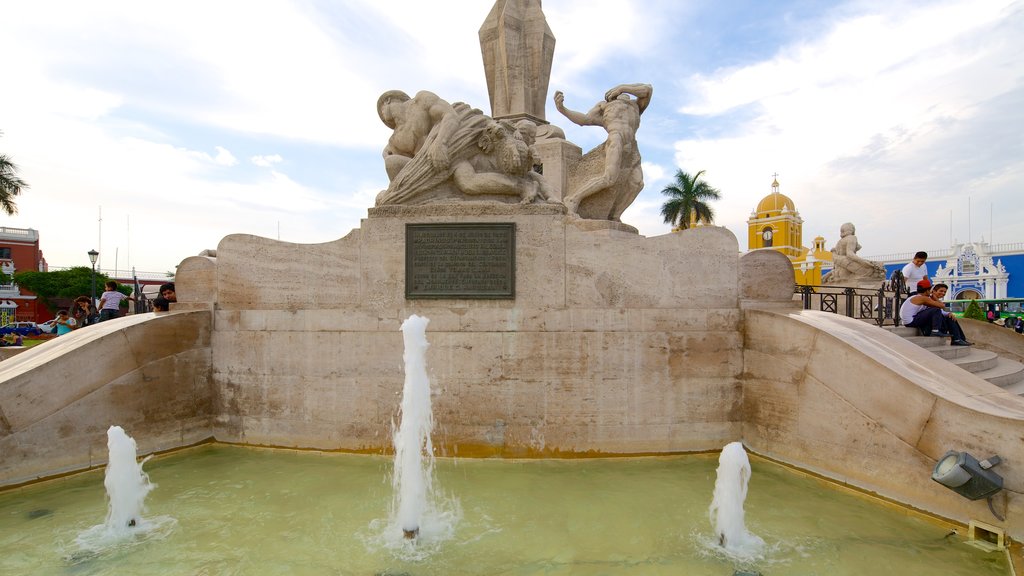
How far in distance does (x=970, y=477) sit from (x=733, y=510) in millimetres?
1501

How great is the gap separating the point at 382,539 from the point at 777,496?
3195 mm

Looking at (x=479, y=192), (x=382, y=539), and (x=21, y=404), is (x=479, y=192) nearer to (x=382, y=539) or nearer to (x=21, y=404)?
(x=382, y=539)

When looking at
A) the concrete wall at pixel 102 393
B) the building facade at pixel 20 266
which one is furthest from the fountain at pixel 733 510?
the building facade at pixel 20 266

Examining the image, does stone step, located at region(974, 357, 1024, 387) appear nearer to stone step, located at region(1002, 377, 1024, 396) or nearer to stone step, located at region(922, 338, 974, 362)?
stone step, located at region(1002, 377, 1024, 396)

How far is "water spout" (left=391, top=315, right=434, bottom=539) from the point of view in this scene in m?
3.83

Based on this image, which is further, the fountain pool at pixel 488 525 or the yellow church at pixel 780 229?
the yellow church at pixel 780 229

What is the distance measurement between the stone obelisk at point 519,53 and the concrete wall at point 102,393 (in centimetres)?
621

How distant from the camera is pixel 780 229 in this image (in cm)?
5434

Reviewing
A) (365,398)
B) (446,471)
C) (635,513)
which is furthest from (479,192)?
(635,513)

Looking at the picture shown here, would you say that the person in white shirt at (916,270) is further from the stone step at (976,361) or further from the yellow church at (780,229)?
the yellow church at (780,229)

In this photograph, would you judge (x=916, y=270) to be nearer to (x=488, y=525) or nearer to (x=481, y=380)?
(x=481, y=380)

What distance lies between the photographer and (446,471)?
505 centimetres

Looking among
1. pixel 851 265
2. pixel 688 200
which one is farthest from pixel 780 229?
pixel 851 265

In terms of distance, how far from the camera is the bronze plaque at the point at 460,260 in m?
5.50
